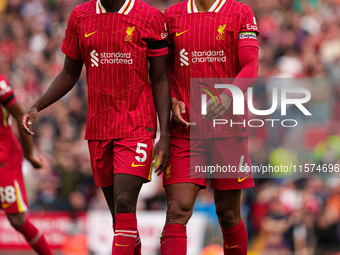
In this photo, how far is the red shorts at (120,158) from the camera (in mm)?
5699

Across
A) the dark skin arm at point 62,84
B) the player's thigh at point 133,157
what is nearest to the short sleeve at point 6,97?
the dark skin arm at point 62,84

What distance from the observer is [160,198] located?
1199 cm

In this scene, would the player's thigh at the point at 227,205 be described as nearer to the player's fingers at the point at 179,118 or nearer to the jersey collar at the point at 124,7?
the player's fingers at the point at 179,118

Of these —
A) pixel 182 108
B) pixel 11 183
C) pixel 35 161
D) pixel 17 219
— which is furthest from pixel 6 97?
pixel 182 108

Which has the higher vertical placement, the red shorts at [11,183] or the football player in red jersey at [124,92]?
the football player in red jersey at [124,92]

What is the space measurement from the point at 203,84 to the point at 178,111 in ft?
1.11

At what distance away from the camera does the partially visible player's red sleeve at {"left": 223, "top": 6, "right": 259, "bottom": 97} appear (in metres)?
5.72

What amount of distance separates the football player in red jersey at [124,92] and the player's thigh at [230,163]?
542 millimetres

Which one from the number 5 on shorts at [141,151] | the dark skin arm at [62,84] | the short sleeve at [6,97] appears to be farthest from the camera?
the short sleeve at [6,97]

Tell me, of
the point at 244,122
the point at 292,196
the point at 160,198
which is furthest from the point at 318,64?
the point at 244,122

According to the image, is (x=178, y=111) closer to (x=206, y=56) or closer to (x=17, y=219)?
(x=206, y=56)

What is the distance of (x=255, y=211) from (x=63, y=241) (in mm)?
3522

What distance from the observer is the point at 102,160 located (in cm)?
593

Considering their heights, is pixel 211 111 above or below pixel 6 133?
above
